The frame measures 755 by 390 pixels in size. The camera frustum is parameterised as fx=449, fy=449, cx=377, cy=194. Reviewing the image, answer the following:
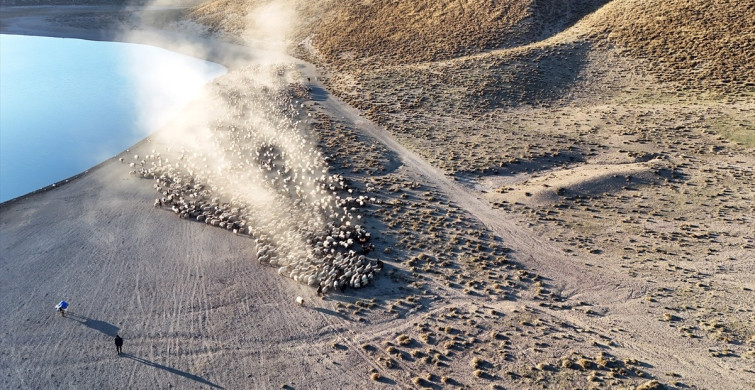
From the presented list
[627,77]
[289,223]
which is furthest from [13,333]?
[627,77]

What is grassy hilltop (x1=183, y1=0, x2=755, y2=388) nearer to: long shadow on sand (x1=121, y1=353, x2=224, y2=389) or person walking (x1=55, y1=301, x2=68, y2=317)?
long shadow on sand (x1=121, y1=353, x2=224, y2=389)

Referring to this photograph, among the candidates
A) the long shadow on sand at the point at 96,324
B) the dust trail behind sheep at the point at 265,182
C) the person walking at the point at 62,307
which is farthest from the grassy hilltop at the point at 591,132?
the person walking at the point at 62,307

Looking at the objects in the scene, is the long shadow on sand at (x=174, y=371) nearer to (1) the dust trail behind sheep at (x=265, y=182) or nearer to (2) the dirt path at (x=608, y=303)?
(1) the dust trail behind sheep at (x=265, y=182)

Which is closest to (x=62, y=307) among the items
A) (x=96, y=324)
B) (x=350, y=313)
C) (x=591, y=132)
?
(x=96, y=324)

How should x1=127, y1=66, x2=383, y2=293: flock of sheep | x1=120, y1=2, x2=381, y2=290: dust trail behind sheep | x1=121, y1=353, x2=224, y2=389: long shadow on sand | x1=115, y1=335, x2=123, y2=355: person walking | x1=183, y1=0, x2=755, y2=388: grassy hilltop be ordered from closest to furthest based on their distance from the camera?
x1=121, y1=353, x2=224, y2=389: long shadow on sand, x1=115, y1=335, x2=123, y2=355: person walking, x1=183, y1=0, x2=755, y2=388: grassy hilltop, x1=127, y1=66, x2=383, y2=293: flock of sheep, x1=120, y1=2, x2=381, y2=290: dust trail behind sheep

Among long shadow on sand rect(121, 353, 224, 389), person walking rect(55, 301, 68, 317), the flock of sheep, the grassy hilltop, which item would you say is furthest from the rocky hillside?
long shadow on sand rect(121, 353, 224, 389)

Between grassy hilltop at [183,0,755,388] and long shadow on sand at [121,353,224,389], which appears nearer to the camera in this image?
long shadow on sand at [121,353,224,389]

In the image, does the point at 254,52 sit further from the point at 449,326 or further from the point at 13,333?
the point at 449,326
